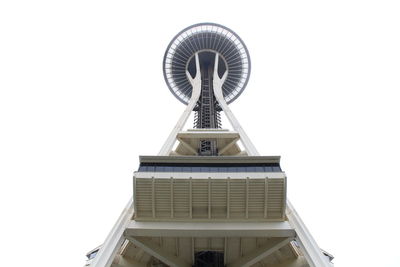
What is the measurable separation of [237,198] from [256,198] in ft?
3.63

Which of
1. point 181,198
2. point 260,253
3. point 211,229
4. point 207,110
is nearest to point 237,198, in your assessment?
point 211,229

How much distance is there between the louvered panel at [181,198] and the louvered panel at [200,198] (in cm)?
36

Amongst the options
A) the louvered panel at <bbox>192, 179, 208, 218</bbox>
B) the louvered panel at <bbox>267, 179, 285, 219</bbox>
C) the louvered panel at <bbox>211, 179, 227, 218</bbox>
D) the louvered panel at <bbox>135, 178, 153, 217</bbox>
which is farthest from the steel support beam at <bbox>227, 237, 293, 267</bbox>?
the louvered panel at <bbox>135, 178, 153, 217</bbox>

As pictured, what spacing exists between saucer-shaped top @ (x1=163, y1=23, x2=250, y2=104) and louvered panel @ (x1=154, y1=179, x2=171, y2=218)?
141 feet

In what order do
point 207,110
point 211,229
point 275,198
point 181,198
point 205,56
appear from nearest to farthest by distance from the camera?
point 211,229 → point 275,198 → point 181,198 → point 207,110 → point 205,56

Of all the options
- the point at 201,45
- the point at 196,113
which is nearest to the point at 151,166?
the point at 196,113

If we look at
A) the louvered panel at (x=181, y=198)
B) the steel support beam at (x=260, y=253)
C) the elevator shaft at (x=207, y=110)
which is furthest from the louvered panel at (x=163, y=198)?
the elevator shaft at (x=207, y=110)

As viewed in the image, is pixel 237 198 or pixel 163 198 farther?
pixel 163 198

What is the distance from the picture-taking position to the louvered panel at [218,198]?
65.0ft

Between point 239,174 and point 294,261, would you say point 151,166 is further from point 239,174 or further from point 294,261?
point 294,261

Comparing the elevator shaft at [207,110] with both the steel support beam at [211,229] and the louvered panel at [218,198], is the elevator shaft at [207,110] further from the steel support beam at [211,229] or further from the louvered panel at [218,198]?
the steel support beam at [211,229]

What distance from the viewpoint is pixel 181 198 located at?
20094 mm

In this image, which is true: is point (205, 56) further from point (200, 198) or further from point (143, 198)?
point (143, 198)

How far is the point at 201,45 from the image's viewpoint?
59594 mm
